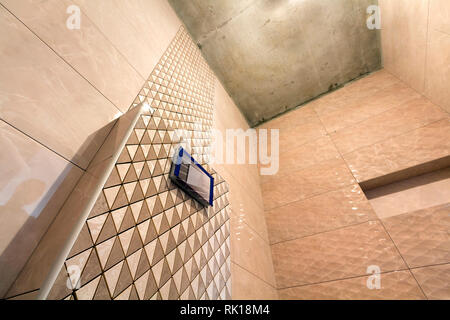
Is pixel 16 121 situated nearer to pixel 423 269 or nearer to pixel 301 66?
pixel 423 269

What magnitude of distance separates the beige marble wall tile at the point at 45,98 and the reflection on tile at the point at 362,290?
1.78m

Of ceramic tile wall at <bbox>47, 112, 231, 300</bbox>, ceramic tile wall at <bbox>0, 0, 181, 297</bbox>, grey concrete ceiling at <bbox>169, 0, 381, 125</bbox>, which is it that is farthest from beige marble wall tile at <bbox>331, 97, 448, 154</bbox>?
ceramic tile wall at <bbox>0, 0, 181, 297</bbox>

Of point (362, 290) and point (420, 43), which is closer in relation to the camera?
point (362, 290)

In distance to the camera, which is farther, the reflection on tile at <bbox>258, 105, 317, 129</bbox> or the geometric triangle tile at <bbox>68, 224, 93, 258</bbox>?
the reflection on tile at <bbox>258, 105, 317, 129</bbox>

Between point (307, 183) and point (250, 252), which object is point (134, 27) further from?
point (307, 183)

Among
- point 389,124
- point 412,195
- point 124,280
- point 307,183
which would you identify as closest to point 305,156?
point 307,183

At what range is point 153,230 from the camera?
0.76 m

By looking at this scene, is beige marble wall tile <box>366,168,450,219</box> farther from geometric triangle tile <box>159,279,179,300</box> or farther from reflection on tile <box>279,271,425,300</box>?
geometric triangle tile <box>159,279,179,300</box>

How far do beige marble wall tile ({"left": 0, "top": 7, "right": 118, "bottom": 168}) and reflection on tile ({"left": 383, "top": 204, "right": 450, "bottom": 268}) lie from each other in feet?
6.71

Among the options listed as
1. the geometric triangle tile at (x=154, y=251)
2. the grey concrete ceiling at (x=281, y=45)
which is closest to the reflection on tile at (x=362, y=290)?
the geometric triangle tile at (x=154, y=251)

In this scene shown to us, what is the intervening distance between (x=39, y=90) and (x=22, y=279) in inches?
22.8

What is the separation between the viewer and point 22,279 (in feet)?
1.58

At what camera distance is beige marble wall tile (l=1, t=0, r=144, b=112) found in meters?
0.71

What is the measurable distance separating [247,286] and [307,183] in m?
1.26
